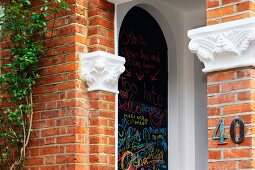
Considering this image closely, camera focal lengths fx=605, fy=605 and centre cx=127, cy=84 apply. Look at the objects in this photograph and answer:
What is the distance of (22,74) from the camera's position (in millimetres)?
5199

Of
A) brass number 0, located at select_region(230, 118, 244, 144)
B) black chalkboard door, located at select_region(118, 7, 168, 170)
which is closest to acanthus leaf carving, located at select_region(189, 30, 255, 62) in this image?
brass number 0, located at select_region(230, 118, 244, 144)

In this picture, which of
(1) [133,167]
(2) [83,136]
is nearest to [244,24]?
(2) [83,136]

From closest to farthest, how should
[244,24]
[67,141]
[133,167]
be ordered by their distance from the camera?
[244,24], [67,141], [133,167]

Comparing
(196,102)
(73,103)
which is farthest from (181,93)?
(73,103)

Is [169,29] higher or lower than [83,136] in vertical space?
higher

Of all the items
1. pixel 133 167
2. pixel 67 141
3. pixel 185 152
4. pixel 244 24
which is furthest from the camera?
pixel 185 152

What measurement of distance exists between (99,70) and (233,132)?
135 centimetres

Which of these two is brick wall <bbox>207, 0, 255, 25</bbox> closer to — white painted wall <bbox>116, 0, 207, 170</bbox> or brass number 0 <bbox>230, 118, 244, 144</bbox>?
brass number 0 <bbox>230, 118, 244, 144</bbox>

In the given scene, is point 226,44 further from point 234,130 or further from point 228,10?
point 234,130

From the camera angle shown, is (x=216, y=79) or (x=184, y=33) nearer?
(x=216, y=79)

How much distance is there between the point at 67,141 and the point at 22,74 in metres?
0.74

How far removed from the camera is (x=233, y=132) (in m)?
4.13

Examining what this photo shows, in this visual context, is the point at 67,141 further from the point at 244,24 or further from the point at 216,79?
the point at 244,24

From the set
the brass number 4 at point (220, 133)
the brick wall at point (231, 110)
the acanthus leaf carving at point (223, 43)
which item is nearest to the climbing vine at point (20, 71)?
the acanthus leaf carving at point (223, 43)
